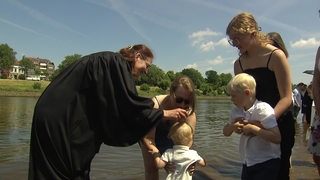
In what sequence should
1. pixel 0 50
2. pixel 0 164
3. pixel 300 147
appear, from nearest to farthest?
1. pixel 0 164
2. pixel 300 147
3. pixel 0 50

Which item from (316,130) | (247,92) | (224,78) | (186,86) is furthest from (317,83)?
(224,78)

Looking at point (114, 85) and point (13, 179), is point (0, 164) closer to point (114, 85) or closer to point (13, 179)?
point (13, 179)

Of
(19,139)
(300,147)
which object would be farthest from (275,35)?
(19,139)

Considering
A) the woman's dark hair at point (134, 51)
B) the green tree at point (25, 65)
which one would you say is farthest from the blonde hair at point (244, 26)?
the green tree at point (25, 65)

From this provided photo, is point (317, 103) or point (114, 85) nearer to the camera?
point (114, 85)

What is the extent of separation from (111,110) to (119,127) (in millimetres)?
176

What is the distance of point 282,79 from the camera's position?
3320 mm

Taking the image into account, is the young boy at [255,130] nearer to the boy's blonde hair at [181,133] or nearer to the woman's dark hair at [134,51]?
the boy's blonde hair at [181,133]

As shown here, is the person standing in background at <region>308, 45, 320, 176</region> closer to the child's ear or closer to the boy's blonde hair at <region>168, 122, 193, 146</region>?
the child's ear

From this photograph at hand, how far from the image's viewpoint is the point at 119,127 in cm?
310

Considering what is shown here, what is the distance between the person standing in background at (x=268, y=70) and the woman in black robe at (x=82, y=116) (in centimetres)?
117

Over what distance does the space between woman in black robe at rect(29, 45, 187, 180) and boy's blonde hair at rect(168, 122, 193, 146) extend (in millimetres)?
869

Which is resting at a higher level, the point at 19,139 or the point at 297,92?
the point at 297,92

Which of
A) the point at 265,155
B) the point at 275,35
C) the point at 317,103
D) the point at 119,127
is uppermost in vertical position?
the point at 275,35
